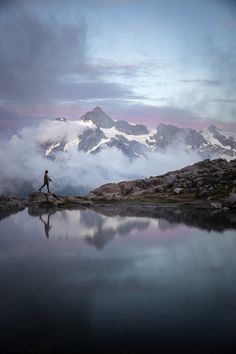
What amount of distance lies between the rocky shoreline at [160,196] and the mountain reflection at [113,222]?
6523 millimetres

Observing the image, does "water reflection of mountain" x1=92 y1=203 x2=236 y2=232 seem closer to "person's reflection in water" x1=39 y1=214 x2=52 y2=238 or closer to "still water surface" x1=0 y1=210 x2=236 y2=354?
"still water surface" x1=0 y1=210 x2=236 y2=354

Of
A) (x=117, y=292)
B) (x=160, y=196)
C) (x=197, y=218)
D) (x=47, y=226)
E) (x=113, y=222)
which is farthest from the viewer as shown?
(x=160, y=196)

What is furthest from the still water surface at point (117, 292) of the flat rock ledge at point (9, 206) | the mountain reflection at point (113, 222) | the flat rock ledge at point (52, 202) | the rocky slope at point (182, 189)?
the rocky slope at point (182, 189)

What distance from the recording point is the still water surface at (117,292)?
52.1ft

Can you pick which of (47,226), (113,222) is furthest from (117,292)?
(113,222)

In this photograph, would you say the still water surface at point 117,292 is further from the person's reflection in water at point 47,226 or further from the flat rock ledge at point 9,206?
the flat rock ledge at point 9,206

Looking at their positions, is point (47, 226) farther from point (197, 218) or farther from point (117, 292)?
point (117, 292)

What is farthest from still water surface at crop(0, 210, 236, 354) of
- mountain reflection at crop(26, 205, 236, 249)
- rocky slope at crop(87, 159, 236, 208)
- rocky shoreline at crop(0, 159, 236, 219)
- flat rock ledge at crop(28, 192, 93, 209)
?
rocky slope at crop(87, 159, 236, 208)

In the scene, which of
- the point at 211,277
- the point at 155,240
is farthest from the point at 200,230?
the point at 211,277

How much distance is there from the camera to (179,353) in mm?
14891

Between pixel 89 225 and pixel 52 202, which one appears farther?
pixel 52 202

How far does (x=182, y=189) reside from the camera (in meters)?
87.4

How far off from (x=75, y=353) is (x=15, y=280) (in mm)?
9526

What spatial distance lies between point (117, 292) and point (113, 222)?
2584cm
